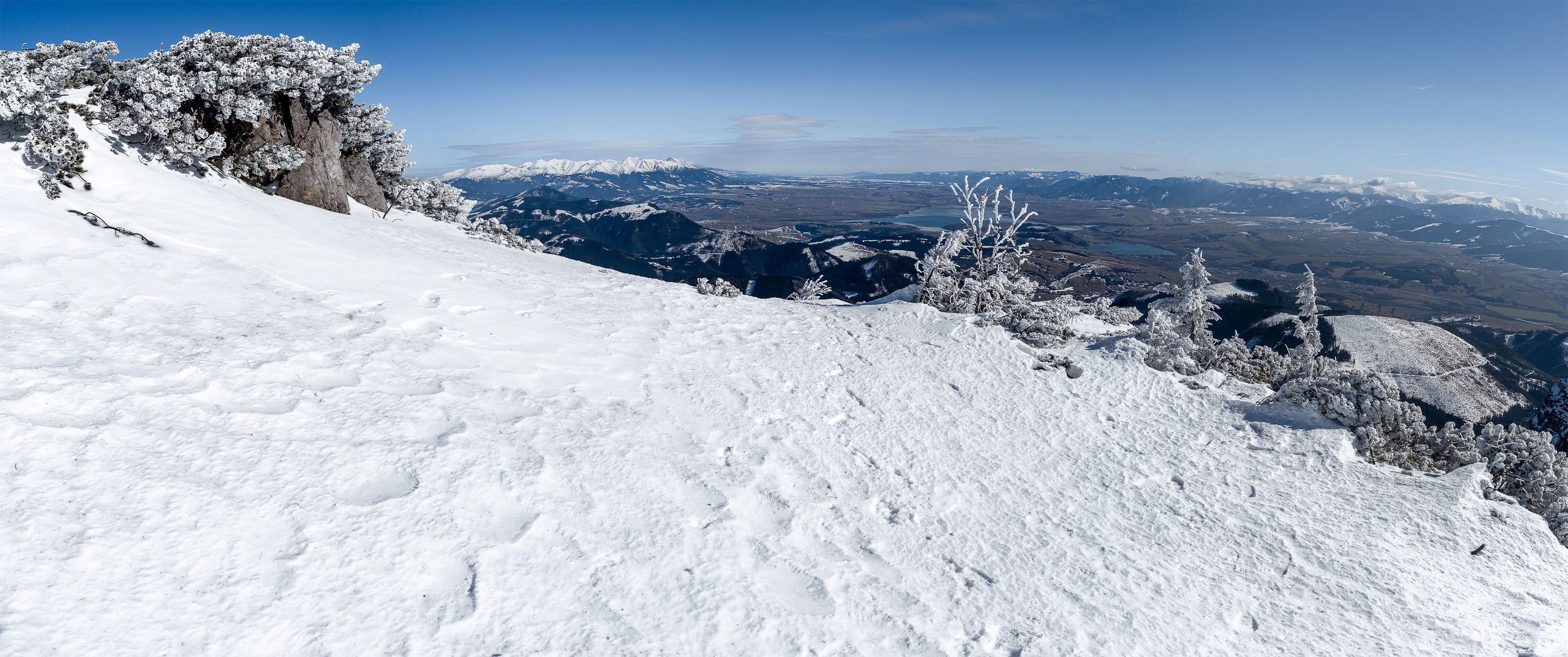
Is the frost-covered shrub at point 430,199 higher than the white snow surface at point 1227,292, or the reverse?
the frost-covered shrub at point 430,199

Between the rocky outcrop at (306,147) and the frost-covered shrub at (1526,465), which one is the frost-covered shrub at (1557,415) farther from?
the rocky outcrop at (306,147)

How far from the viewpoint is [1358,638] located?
21.0ft

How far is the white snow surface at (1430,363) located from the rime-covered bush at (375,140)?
118248 mm

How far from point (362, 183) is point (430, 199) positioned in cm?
439

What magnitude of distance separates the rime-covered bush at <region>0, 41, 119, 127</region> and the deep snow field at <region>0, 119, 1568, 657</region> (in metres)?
2.67

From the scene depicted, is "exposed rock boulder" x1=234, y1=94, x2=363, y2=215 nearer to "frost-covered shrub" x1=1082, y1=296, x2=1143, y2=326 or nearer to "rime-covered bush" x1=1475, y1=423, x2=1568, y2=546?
"frost-covered shrub" x1=1082, y1=296, x2=1143, y2=326

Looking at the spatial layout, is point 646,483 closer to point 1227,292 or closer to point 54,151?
point 54,151

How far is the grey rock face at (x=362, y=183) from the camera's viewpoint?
27.0 metres

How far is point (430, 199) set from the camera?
31.9 metres

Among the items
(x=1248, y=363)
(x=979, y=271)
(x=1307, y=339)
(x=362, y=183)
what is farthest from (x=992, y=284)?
(x=362, y=183)

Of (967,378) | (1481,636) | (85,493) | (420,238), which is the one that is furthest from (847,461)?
(420,238)

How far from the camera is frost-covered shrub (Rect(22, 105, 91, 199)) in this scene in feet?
39.5

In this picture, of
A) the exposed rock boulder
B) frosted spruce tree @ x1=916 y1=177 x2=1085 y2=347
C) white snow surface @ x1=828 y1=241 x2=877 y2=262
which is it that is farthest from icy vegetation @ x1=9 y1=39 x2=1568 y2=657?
white snow surface @ x1=828 y1=241 x2=877 y2=262

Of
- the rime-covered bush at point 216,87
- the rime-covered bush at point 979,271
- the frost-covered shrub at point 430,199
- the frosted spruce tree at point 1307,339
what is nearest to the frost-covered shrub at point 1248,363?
the frosted spruce tree at point 1307,339
